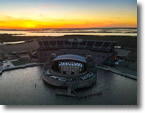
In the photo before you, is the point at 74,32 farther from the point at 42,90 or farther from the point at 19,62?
the point at 19,62

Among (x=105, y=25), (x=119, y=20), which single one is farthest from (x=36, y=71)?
(x=119, y=20)

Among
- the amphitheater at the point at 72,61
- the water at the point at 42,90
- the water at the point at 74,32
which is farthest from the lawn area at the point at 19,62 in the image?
the water at the point at 74,32

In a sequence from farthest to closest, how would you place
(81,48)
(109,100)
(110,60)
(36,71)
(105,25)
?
(110,60) → (81,48) → (36,71) → (105,25) → (109,100)

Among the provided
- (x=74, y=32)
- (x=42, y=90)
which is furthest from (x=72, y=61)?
(x=42, y=90)

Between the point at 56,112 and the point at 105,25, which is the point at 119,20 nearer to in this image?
the point at 105,25

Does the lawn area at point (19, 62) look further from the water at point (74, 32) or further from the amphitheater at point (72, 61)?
the water at point (74, 32)

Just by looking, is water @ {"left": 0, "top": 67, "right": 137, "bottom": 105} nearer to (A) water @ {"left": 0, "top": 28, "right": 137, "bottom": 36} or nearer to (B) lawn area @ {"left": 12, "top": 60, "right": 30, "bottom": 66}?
(B) lawn area @ {"left": 12, "top": 60, "right": 30, "bottom": 66}
